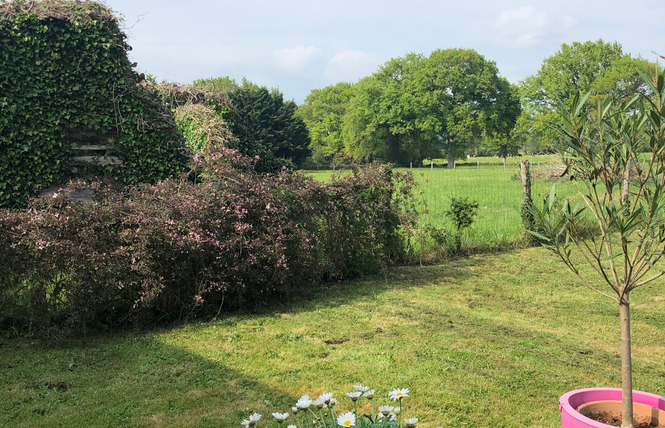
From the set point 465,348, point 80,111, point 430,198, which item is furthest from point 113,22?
point 430,198

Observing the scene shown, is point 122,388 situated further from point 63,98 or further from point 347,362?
point 63,98

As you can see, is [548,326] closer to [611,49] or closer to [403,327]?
[403,327]

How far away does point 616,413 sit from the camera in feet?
9.29

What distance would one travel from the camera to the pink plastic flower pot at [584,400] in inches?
99.5

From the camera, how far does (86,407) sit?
11.8ft

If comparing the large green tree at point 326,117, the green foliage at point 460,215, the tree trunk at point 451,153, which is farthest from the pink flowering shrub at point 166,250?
the large green tree at point 326,117

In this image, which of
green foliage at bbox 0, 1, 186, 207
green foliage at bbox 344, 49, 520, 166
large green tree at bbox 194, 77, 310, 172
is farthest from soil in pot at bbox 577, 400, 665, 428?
green foliage at bbox 344, 49, 520, 166

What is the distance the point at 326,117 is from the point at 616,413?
66.0 m

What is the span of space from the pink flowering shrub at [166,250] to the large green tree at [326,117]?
5339cm

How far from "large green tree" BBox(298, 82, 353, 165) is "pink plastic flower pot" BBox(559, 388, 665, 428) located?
57.2m

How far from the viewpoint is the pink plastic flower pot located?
253 centimetres

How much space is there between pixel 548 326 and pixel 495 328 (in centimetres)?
69

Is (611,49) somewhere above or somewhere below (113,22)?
above

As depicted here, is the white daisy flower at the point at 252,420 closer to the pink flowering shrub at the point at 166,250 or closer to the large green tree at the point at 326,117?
the pink flowering shrub at the point at 166,250
